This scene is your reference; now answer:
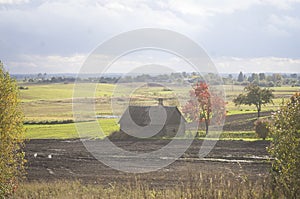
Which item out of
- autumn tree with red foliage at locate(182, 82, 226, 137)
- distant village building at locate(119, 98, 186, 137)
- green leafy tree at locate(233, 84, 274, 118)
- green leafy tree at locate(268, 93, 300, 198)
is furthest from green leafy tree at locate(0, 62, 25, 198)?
green leafy tree at locate(233, 84, 274, 118)

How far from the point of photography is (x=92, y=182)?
66.8ft

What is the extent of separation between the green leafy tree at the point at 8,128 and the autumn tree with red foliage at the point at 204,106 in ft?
94.8

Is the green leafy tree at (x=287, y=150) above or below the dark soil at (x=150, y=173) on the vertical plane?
above

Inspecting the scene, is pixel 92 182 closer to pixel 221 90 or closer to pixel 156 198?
pixel 156 198

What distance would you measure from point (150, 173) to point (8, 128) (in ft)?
37.2

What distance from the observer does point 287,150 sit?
26.9 ft

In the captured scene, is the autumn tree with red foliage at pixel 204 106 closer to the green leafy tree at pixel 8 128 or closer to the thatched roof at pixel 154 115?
the thatched roof at pixel 154 115

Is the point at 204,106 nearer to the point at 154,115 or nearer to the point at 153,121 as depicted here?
the point at 154,115

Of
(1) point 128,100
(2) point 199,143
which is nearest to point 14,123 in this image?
(2) point 199,143

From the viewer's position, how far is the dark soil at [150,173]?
21375mm

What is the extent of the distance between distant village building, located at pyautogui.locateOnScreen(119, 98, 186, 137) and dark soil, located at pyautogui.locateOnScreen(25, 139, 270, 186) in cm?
359

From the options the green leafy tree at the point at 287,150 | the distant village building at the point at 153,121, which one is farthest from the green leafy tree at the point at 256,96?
the green leafy tree at the point at 287,150

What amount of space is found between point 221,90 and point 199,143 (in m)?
13.1

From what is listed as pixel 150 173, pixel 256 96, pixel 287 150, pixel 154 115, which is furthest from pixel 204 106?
pixel 287 150
